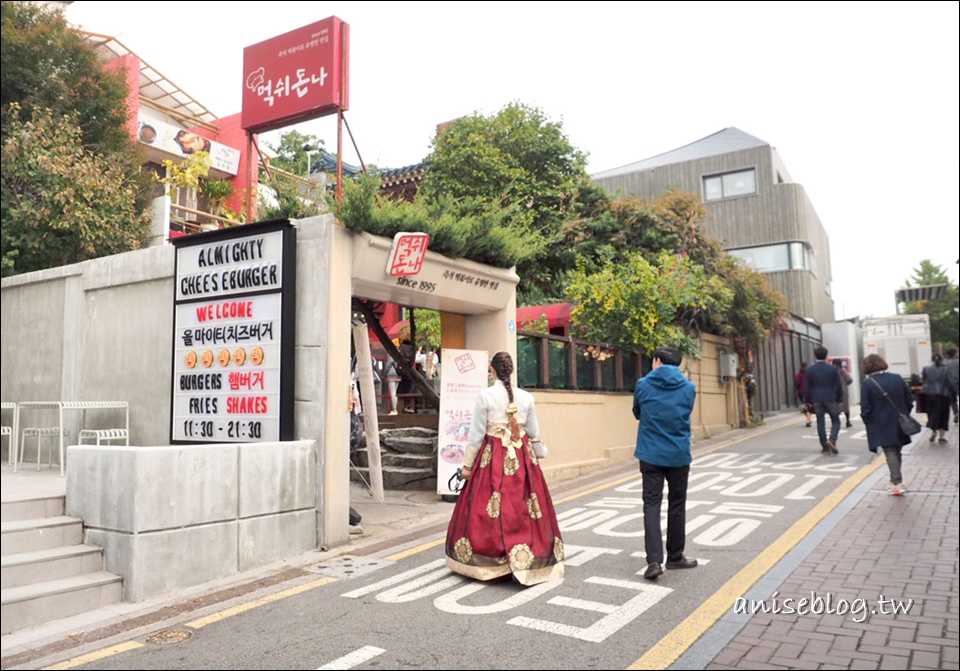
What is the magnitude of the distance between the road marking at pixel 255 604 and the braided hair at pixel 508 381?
6.17 feet

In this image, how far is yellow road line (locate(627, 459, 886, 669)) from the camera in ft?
13.3

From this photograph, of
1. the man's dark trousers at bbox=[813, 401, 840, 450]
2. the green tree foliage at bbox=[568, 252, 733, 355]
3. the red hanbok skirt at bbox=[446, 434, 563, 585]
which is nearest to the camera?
the red hanbok skirt at bbox=[446, 434, 563, 585]

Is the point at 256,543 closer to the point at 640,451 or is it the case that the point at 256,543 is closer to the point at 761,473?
the point at 640,451

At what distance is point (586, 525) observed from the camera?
25.5 feet

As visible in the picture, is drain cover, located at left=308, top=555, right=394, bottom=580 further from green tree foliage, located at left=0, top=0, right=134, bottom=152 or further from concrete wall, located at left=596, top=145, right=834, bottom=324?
concrete wall, located at left=596, top=145, right=834, bottom=324

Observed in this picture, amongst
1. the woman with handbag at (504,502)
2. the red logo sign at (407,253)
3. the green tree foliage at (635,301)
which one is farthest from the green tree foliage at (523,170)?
the woman with handbag at (504,502)

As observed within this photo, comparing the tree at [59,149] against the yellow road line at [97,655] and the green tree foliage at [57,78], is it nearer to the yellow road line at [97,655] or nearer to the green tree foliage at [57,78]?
the green tree foliage at [57,78]

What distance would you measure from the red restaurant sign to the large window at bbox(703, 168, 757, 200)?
23362 mm

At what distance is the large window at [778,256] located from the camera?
1115 inches

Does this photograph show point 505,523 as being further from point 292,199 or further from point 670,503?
point 292,199

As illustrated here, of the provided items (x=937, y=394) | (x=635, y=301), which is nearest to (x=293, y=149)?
(x=635, y=301)

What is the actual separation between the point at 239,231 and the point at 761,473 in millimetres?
8348

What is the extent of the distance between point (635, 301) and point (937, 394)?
5941 mm

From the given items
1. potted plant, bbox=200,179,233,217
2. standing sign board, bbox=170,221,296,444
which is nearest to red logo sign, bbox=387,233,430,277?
standing sign board, bbox=170,221,296,444
